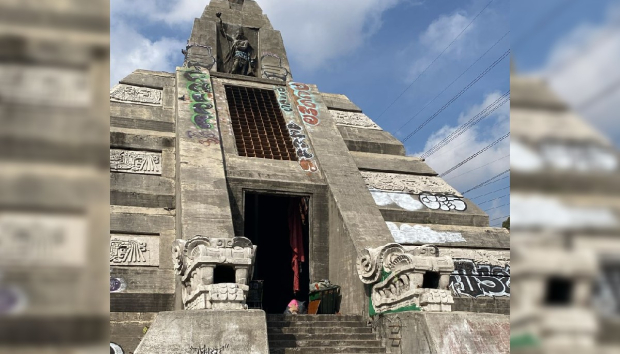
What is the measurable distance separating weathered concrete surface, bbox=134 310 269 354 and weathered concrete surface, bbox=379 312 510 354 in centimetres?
242

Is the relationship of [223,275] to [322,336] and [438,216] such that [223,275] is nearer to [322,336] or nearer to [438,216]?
[322,336]

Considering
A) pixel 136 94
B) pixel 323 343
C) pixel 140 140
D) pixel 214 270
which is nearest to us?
pixel 214 270

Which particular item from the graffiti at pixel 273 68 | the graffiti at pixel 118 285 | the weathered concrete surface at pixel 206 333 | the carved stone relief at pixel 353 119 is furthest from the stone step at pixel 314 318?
the graffiti at pixel 273 68

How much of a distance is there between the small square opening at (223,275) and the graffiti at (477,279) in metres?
5.47

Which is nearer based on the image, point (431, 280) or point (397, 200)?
point (431, 280)

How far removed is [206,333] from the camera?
7.84m

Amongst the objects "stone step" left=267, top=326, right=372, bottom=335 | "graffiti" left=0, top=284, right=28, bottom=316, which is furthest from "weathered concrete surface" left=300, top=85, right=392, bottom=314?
"graffiti" left=0, top=284, right=28, bottom=316

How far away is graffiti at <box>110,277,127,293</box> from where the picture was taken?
1059 cm

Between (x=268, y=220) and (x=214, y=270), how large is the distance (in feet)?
31.8

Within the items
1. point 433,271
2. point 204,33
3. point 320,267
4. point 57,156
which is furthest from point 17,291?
point 204,33

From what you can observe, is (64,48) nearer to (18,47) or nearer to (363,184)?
(18,47)

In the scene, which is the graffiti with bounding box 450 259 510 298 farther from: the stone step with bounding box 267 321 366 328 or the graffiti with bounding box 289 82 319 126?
the graffiti with bounding box 289 82 319 126

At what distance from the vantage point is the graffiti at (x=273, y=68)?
20141 millimetres

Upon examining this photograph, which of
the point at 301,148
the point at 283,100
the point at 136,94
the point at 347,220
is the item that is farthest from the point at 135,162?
the point at 283,100
